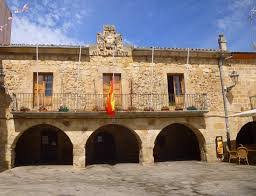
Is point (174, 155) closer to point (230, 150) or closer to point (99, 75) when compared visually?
point (230, 150)

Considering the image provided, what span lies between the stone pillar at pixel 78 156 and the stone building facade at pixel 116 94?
0.04 meters

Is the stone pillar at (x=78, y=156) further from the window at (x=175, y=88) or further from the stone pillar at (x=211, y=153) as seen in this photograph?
the stone pillar at (x=211, y=153)

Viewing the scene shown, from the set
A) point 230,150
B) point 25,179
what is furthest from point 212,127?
point 25,179

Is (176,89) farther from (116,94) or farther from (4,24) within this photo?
(4,24)

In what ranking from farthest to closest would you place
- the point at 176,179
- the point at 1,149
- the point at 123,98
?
1. the point at 123,98
2. the point at 1,149
3. the point at 176,179

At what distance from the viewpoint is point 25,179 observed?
9469 millimetres

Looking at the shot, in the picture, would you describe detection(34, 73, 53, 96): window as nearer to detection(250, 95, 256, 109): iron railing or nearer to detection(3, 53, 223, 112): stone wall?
detection(3, 53, 223, 112): stone wall

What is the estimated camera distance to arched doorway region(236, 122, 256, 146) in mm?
15037

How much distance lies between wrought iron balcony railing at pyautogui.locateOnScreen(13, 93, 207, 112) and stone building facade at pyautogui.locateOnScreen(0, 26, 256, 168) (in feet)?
0.14

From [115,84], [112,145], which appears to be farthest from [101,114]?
[112,145]

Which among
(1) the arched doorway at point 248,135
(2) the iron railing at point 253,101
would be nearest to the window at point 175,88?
(2) the iron railing at point 253,101

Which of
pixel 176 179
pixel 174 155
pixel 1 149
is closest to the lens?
pixel 176 179

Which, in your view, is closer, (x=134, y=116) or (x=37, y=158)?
(x=134, y=116)

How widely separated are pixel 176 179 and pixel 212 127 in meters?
4.88
